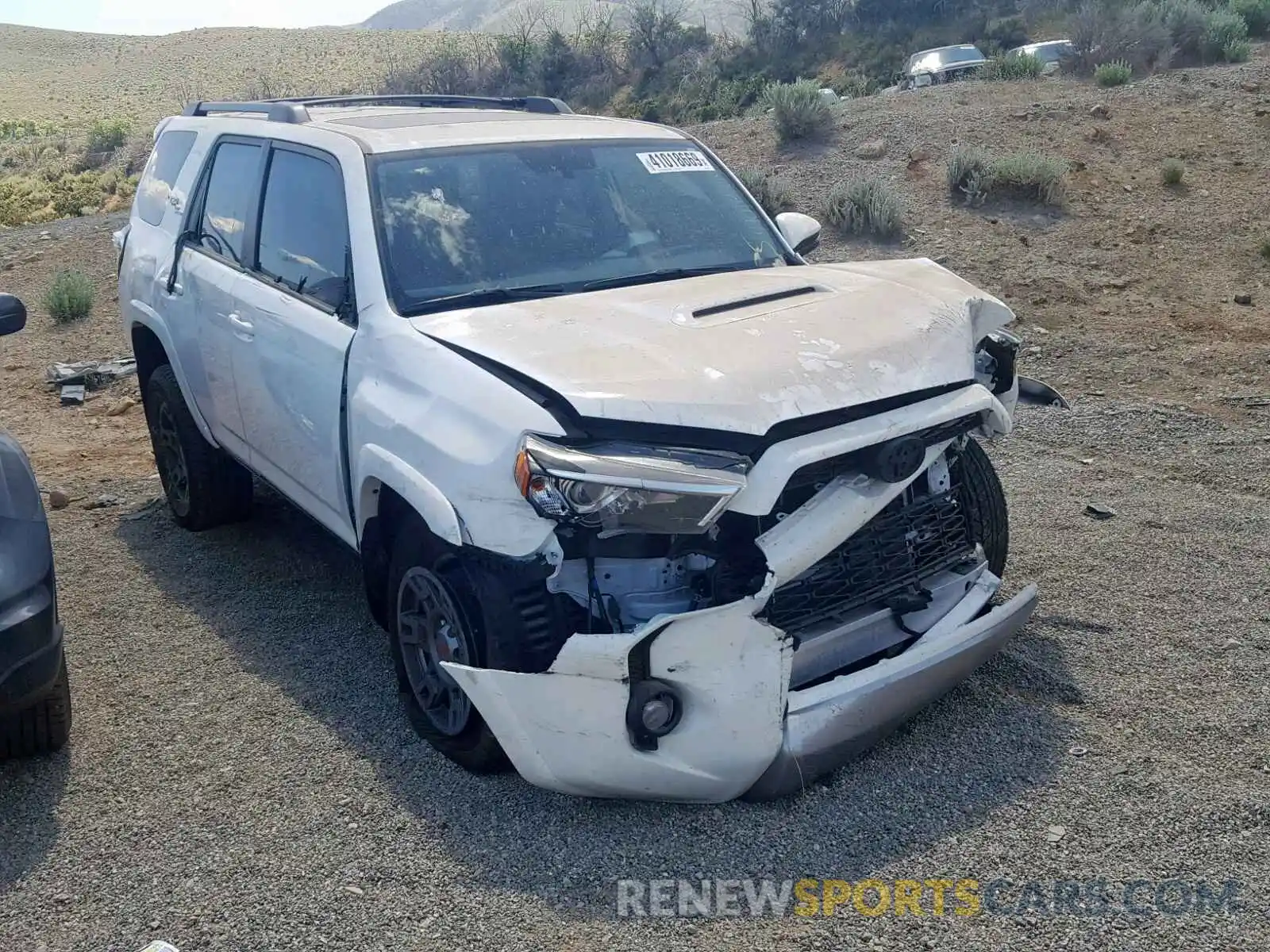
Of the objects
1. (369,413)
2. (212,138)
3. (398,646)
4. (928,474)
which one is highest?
(212,138)

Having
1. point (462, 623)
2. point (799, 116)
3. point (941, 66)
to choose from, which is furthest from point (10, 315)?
point (941, 66)

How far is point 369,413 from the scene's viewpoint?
362 centimetres

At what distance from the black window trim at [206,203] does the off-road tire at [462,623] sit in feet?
5.81

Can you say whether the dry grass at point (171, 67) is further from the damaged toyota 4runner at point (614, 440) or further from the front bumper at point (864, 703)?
the front bumper at point (864, 703)

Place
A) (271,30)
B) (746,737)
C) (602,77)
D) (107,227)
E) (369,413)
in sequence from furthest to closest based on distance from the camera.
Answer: (271,30), (602,77), (107,227), (369,413), (746,737)

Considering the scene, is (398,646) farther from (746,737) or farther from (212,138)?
(212,138)

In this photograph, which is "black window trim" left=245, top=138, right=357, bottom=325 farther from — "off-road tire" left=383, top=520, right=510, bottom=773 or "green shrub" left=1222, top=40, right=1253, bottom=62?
"green shrub" left=1222, top=40, right=1253, bottom=62

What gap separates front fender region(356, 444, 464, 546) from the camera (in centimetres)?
315

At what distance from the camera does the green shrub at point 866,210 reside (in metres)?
10.5

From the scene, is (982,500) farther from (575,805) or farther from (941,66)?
(941,66)

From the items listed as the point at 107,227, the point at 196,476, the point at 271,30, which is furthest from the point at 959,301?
the point at 271,30

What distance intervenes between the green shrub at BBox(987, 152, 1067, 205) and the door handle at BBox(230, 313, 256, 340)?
8.24m

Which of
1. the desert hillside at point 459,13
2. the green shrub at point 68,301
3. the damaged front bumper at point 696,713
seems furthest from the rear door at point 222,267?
the desert hillside at point 459,13

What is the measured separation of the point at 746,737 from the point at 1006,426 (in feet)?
4.32
